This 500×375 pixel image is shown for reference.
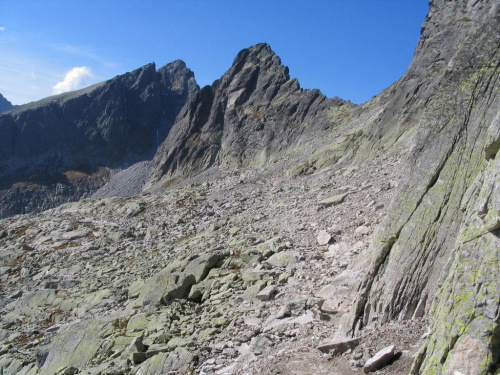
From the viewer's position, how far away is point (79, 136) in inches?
6845

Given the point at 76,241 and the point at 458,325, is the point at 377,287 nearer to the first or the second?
the point at 458,325

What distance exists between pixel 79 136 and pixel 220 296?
580 feet

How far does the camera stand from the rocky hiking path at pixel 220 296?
37.9 feet

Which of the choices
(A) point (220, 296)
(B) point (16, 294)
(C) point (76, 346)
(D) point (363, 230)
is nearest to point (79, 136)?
(B) point (16, 294)

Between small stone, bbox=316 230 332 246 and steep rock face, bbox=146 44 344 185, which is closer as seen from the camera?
small stone, bbox=316 230 332 246

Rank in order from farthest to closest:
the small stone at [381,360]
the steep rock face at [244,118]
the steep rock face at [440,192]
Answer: the steep rock face at [244,118], the steep rock face at [440,192], the small stone at [381,360]

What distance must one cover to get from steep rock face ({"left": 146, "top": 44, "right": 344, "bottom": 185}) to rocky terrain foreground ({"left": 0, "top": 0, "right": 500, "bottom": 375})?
29771 mm

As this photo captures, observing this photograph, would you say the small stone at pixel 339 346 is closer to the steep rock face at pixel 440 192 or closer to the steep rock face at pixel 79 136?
the steep rock face at pixel 440 192

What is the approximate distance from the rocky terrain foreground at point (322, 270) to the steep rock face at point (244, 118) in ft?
97.7

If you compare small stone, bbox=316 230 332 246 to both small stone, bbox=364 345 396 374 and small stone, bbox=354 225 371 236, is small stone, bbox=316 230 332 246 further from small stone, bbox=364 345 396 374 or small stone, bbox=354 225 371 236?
small stone, bbox=364 345 396 374

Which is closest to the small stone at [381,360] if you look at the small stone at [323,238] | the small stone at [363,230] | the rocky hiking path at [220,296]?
the rocky hiking path at [220,296]

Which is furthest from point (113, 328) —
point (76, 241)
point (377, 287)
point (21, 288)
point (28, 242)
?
point (28, 242)

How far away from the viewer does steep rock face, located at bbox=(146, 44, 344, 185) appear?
3044 inches

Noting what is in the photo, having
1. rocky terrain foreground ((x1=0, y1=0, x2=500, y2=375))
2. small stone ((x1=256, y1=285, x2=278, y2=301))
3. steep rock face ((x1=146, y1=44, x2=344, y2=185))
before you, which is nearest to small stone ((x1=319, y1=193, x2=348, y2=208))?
rocky terrain foreground ((x1=0, y1=0, x2=500, y2=375))
